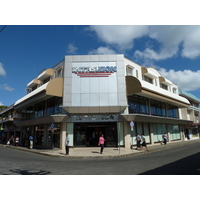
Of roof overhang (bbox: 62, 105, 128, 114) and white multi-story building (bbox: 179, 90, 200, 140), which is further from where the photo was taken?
white multi-story building (bbox: 179, 90, 200, 140)

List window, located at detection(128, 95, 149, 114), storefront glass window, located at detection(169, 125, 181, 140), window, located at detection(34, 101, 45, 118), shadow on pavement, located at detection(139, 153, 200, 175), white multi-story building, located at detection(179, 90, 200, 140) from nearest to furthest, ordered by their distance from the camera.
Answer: shadow on pavement, located at detection(139, 153, 200, 175), window, located at detection(128, 95, 149, 114), window, located at detection(34, 101, 45, 118), storefront glass window, located at detection(169, 125, 181, 140), white multi-story building, located at detection(179, 90, 200, 140)

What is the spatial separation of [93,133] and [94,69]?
771 centimetres

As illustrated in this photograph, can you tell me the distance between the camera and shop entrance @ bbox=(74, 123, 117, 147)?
18.9 metres

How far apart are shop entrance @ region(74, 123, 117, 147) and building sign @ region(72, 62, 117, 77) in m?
5.99

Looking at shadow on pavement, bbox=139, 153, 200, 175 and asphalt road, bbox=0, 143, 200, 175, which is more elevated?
shadow on pavement, bbox=139, 153, 200, 175

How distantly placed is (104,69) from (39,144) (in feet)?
48.0

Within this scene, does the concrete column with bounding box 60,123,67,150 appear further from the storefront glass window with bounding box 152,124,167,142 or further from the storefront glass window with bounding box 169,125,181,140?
the storefront glass window with bounding box 169,125,181,140

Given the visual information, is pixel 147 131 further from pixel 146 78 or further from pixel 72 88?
pixel 72 88

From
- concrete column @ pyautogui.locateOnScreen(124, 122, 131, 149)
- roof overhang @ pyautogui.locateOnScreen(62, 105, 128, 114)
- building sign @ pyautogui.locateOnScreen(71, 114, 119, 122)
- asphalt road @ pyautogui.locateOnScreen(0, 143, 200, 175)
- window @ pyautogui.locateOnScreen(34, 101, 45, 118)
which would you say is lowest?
asphalt road @ pyautogui.locateOnScreen(0, 143, 200, 175)

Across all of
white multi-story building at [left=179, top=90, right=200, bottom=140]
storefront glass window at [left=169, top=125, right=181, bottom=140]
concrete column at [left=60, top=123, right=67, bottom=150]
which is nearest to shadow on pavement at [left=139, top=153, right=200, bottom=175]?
concrete column at [left=60, top=123, right=67, bottom=150]

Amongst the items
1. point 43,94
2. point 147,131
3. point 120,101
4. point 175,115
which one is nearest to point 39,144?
point 43,94

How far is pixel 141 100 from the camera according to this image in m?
22.4

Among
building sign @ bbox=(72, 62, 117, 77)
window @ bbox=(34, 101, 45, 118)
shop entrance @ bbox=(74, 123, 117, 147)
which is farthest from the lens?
window @ bbox=(34, 101, 45, 118)

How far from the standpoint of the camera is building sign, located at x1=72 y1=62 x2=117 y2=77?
19.3 metres
